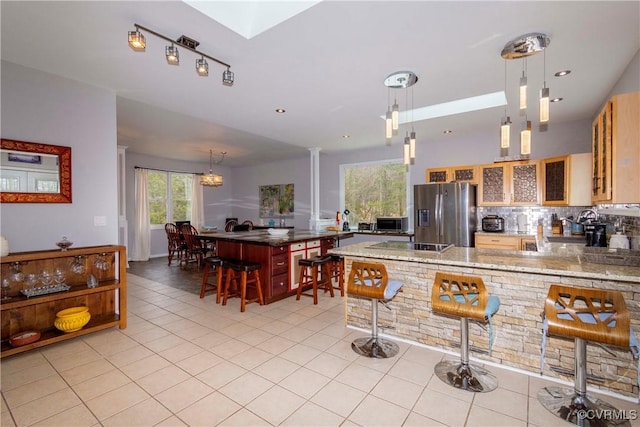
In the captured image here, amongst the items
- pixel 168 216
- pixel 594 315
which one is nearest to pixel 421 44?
pixel 594 315

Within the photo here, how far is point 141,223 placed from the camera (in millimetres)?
7332

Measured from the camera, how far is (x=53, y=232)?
2.87m

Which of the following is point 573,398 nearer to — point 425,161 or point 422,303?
point 422,303

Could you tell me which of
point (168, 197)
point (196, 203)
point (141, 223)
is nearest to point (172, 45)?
point (141, 223)

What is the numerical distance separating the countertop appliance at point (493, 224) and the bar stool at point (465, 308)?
3054 millimetres

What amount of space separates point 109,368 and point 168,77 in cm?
264

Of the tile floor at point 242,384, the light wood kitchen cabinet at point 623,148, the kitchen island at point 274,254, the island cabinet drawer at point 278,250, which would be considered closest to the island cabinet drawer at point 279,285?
→ the kitchen island at point 274,254

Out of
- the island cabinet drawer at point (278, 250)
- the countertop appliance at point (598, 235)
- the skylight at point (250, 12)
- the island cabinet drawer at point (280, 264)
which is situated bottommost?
the island cabinet drawer at point (280, 264)

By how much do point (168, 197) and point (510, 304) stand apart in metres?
8.06

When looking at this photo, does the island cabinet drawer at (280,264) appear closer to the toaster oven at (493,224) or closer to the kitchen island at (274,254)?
the kitchen island at (274,254)

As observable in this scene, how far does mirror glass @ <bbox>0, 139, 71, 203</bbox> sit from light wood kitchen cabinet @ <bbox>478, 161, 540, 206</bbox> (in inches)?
220

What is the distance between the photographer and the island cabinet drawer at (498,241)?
178 inches

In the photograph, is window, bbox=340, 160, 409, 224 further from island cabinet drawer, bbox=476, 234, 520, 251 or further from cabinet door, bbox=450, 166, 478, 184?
island cabinet drawer, bbox=476, 234, 520, 251

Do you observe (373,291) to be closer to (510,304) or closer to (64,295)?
(510,304)
